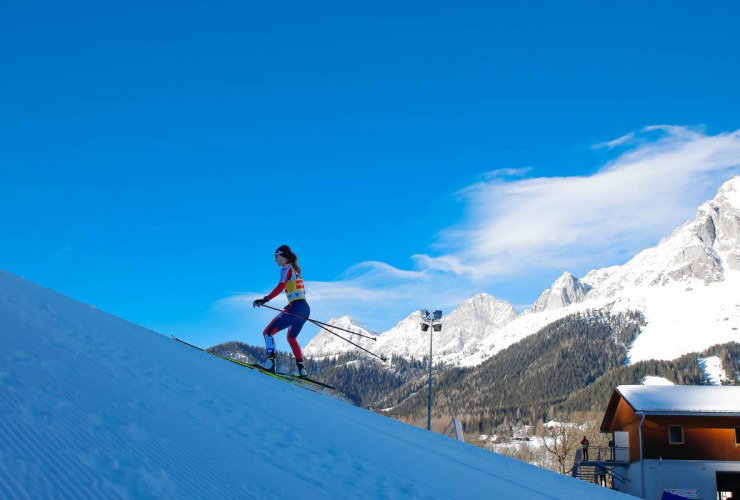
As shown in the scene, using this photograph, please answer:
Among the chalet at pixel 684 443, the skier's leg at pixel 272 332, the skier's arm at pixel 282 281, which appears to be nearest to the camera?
the skier's leg at pixel 272 332

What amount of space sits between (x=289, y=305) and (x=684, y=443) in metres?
27.4

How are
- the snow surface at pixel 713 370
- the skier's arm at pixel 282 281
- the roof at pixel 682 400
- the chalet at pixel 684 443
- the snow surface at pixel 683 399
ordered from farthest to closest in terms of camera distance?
the snow surface at pixel 713 370 < the snow surface at pixel 683 399 < the roof at pixel 682 400 < the chalet at pixel 684 443 < the skier's arm at pixel 282 281

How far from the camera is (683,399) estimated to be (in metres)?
31.2

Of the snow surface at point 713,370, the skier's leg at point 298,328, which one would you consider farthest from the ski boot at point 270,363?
the snow surface at point 713,370

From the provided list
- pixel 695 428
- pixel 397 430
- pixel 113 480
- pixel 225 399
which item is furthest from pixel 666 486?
pixel 113 480

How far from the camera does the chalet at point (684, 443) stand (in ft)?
95.8

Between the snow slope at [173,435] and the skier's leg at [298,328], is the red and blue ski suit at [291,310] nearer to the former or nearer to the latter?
the skier's leg at [298,328]

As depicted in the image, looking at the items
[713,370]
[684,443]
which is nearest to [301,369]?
[684,443]

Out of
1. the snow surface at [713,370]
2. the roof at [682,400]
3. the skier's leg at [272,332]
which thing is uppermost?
the snow surface at [713,370]

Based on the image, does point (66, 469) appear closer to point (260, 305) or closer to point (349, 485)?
point (349, 485)

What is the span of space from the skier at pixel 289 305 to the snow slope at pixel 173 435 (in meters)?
1.91

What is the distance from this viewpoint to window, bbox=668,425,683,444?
98.5 ft

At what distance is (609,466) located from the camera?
34.0 metres

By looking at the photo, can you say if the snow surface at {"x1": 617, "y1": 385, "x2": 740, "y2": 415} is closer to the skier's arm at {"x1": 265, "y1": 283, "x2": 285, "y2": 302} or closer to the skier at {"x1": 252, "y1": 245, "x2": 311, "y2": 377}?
the skier at {"x1": 252, "y1": 245, "x2": 311, "y2": 377}
